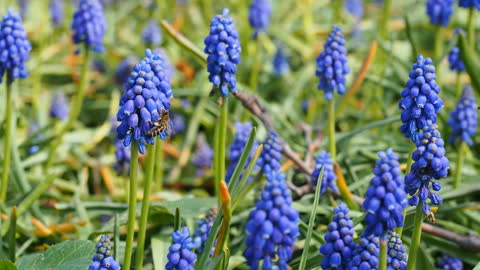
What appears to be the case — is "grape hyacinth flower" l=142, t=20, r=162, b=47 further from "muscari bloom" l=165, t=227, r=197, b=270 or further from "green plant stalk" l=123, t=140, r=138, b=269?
"muscari bloom" l=165, t=227, r=197, b=270

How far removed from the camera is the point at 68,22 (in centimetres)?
904

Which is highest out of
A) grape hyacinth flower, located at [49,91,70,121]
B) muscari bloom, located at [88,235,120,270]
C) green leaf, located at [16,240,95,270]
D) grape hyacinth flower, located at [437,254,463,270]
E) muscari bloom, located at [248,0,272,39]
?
muscari bloom, located at [248,0,272,39]

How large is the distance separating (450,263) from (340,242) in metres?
1.43

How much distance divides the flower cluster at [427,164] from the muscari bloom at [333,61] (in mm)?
1401

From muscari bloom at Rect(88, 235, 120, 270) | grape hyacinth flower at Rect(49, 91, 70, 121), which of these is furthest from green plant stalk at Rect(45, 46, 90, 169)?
muscari bloom at Rect(88, 235, 120, 270)

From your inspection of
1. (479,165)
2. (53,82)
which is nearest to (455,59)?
(479,165)

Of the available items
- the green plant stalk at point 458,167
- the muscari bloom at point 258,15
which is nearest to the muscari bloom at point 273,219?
the green plant stalk at point 458,167

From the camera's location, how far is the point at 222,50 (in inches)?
148

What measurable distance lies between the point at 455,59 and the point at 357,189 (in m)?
1.58

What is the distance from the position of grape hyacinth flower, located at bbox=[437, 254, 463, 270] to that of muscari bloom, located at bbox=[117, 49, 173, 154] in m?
2.13

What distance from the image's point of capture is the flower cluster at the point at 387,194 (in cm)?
289

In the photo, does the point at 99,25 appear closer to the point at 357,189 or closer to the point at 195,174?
the point at 195,174

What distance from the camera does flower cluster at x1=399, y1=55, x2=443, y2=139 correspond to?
3240 millimetres

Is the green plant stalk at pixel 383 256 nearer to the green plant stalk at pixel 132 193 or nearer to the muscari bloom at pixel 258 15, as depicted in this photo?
the green plant stalk at pixel 132 193
